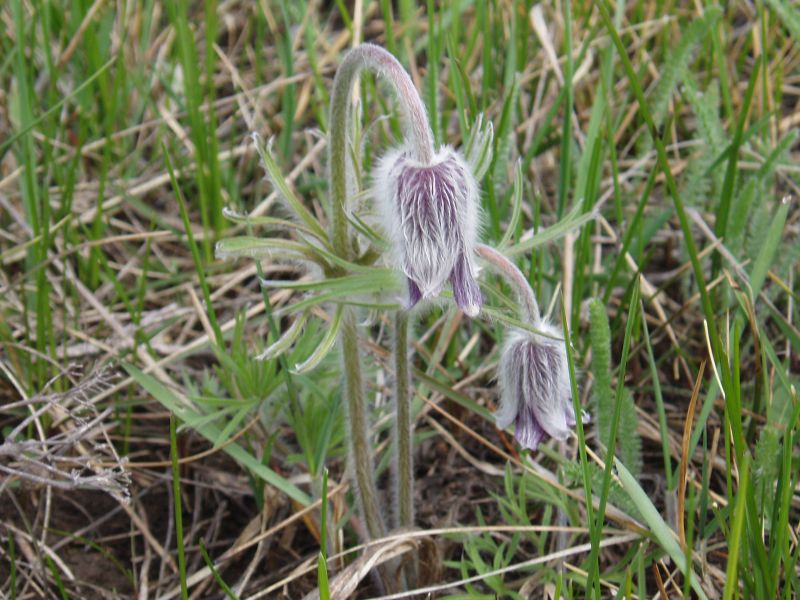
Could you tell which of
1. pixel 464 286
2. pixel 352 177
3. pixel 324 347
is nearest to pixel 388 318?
pixel 352 177

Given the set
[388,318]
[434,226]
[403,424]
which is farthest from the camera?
[388,318]

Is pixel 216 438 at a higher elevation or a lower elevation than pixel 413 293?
lower

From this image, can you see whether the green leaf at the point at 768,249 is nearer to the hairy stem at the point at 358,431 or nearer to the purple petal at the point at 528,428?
the purple petal at the point at 528,428

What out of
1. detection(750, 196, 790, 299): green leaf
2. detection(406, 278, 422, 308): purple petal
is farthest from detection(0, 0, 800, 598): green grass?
detection(406, 278, 422, 308): purple petal

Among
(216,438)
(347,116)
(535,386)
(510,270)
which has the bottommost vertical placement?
(216,438)

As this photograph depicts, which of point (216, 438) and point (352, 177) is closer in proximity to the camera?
point (352, 177)

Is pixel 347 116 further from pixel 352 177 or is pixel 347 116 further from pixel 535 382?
pixel 535 382

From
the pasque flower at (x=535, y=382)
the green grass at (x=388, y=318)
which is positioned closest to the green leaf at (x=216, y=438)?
the green grass at (x=388, y=318)
